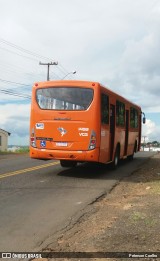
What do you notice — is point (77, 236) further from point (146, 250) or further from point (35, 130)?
point (35, 130)

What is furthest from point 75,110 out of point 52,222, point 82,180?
point 52,222

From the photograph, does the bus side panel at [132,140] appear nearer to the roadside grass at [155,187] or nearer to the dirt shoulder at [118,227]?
the roadside grass at [155,187]

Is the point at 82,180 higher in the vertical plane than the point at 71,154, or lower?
lower

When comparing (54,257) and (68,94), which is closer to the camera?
(54,257)

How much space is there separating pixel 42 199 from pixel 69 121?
15.4 ft

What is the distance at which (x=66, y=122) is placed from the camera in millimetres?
14531

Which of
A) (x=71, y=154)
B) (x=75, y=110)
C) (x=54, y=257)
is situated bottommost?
(x=54, y=257)

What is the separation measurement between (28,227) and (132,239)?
2123mm

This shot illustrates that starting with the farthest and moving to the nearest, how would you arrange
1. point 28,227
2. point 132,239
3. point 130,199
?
1. point 130,199
2. point 28,227
3. point 132,239

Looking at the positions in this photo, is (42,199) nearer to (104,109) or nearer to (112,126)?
A: (104,109)

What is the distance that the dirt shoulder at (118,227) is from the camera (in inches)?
242

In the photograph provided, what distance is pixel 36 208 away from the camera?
9219 mm

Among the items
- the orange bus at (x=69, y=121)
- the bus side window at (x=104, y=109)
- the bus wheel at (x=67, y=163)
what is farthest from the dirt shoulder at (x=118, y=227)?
the bus wheel at (x=67, y=163)

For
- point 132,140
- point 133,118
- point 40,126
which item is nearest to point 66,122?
point 40,126
